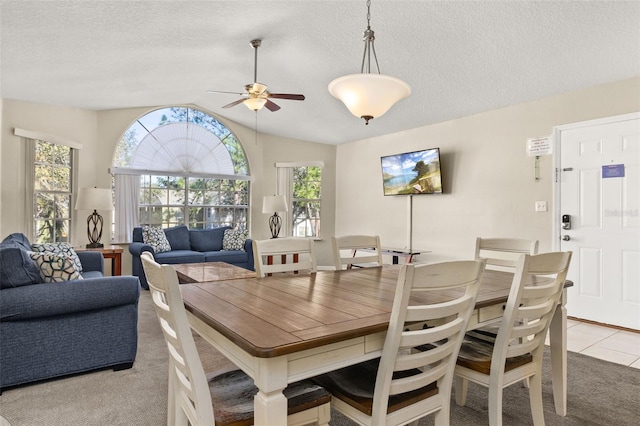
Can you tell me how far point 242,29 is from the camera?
11.2 ft

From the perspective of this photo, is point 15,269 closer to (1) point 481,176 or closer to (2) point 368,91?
(2) point 368,91

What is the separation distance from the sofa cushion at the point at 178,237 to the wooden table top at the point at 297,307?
4227 millimetres

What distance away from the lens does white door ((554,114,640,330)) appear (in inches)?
140

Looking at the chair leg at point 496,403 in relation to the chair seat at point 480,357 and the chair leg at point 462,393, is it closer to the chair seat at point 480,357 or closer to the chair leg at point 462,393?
the chair seat at point 480,357

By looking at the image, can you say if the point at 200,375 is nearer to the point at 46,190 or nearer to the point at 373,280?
the point at 373,280

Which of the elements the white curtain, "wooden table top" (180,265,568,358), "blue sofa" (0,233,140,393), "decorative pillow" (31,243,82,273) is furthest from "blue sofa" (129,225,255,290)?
"wooden table top" (180,265,568,358)

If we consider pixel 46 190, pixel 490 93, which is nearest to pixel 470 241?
pixel 490 93

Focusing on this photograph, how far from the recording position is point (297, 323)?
122 centimetres

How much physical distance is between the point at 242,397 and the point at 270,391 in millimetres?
349

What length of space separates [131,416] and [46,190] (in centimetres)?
415

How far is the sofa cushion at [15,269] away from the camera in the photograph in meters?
2.22

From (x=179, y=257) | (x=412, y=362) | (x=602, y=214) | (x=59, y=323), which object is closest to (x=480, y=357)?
(x=412, y=362)

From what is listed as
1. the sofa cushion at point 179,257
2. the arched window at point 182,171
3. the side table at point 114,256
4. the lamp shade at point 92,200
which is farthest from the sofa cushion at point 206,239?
the lamp shade at point 92,200

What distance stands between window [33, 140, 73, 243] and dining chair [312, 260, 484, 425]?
16.4 feet
